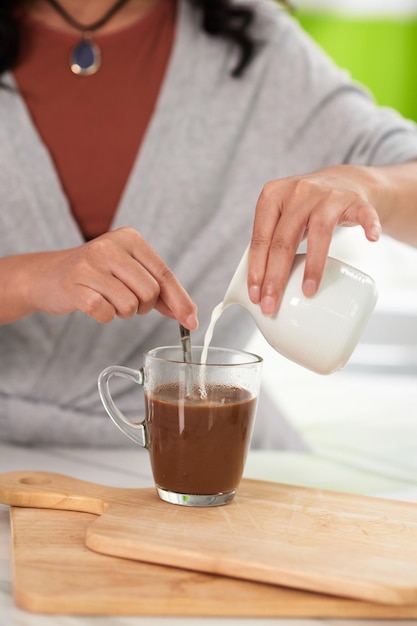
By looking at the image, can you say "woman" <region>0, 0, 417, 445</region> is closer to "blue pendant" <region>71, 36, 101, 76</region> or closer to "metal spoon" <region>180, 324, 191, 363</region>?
"blue pendant" <region>71, 36, 101, 76</region>

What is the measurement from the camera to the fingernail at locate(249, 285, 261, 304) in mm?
945

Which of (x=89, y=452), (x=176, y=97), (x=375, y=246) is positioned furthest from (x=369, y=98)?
(x=375, y=246)

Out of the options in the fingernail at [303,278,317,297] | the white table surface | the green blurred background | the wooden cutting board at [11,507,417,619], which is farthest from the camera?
the green blurred background

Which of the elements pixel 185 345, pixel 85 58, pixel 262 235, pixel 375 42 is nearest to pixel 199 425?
pixel 185 345

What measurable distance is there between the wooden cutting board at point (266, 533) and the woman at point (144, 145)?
40cm

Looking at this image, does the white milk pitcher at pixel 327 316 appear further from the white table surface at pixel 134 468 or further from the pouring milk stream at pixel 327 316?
the white table surface at pixel 134 468

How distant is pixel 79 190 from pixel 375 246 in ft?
6.95

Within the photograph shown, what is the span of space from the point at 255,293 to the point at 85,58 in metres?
0.78

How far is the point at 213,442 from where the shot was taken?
0.98 metres

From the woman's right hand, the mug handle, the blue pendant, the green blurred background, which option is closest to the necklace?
the blue pendant

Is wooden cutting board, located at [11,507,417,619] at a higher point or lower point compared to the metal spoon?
lower

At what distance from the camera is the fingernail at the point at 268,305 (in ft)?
3.07

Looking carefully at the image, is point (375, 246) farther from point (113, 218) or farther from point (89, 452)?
point (89, 452)

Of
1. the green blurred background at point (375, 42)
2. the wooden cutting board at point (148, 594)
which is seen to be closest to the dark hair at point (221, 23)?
the wooden cutting board at point (148, 594)
